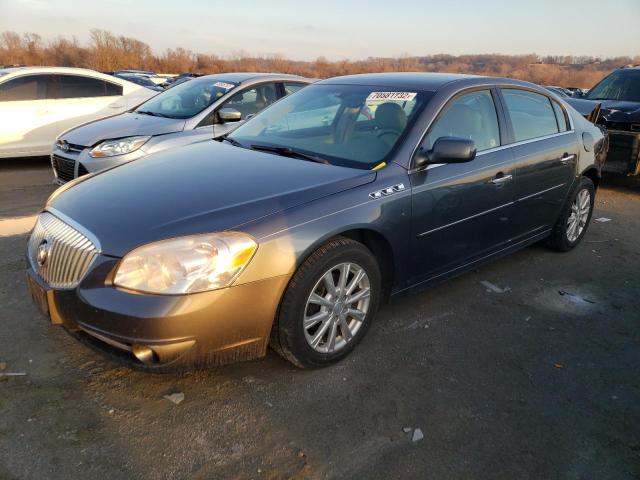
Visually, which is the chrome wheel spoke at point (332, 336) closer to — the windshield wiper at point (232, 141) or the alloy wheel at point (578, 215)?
the windshield wiper at point (232, 141)

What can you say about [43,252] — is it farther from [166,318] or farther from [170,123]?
[170,123]

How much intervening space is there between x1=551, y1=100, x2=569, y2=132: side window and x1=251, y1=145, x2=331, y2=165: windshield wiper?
2.54 meters

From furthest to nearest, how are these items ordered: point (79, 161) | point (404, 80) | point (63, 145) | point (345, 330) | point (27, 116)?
point (27, 116) → point (63, 145) → point (79, 161) → point (404, 80) → point (345, 330)

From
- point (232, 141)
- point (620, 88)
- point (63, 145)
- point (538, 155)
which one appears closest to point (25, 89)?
point (63, 145)

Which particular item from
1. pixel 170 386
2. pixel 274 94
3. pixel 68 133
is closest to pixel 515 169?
pixel 170 386

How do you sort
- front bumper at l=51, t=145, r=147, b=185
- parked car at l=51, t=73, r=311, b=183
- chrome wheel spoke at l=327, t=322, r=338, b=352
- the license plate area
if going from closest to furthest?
the license plate area → chrome wheel spoke at l=327, t=322, r=338, b=352 → front bumper at l=51, t=145, r=147, b=185 → parked car at l=51, t=73, r=311, b=183

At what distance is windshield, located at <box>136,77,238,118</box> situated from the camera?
20.0 ft

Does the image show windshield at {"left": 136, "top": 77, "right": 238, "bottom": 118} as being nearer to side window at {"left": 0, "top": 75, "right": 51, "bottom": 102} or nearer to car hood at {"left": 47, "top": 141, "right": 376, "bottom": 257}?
side window at {"left": 0, "top": 75, "right": 51, "bottom": 102}

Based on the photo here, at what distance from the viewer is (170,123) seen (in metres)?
5.78

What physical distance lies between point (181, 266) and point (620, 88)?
8872 millimetres

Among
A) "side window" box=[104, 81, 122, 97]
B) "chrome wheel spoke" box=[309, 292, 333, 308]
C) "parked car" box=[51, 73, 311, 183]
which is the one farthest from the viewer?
"side window" box=[104, 81, 122, 97]

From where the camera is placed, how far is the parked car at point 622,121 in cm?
727

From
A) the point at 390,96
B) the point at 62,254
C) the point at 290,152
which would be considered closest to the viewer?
the point at 62,254

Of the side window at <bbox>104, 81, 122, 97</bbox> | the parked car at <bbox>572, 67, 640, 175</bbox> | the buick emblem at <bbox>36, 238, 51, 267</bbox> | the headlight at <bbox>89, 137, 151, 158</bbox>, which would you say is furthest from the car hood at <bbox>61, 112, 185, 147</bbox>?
the parked car at <bbox>572, 67, 640, 175</bbox>
